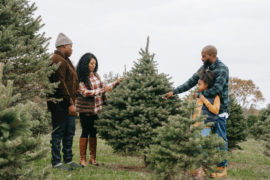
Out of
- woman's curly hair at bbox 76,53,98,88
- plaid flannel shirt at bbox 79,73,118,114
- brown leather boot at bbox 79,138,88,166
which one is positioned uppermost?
woman's curly hair at bbox 76,53,98,88

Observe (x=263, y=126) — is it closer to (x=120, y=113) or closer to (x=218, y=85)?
(x=218, y=85)

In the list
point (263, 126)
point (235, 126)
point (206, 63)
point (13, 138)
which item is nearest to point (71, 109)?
point (206, 63)

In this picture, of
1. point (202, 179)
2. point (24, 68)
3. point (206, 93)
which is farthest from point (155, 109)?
point (24, 68)

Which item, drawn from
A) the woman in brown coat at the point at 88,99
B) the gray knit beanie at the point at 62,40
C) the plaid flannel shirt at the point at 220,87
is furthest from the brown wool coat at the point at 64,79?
the plaid flannel shirt at the point at 220,87

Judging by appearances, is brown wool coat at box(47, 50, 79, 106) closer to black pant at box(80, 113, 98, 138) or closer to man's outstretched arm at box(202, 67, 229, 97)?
black pant at box(80, 113, 98, 138)

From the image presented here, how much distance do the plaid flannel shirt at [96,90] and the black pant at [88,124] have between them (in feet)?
0.95

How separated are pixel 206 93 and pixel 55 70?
2.74m

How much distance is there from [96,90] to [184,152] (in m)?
2.92

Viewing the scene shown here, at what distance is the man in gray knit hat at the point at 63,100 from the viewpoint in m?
5.41

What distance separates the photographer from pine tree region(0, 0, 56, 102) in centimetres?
452

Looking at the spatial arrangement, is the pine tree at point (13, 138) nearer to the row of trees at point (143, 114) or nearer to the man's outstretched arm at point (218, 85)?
the row of trees at point (143, 114)

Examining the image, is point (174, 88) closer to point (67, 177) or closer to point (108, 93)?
point (108, 93)

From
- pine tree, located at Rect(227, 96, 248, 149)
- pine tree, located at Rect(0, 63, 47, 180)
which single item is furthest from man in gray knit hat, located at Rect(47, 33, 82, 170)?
pine tree, located at Rect(227, 96, 248, 149)

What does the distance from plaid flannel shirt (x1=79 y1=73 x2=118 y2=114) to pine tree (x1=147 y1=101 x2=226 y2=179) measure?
8.62 ft
